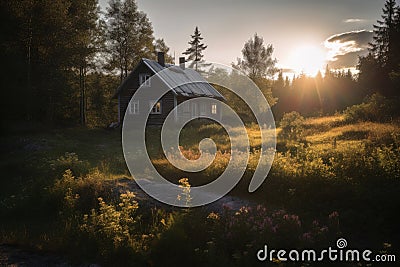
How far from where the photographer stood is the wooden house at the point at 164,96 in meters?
27.8

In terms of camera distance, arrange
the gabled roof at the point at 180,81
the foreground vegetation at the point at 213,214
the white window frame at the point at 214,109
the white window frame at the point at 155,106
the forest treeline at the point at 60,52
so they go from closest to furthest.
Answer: the foreground vegetation at the point at 213,214
the forest treeline at the point at 60,52
the gabled roof at the point at 180,81
the white window frame at the point at 155,106
the white window frame at the point at 214,109

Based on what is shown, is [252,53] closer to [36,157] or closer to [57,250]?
[36,157]

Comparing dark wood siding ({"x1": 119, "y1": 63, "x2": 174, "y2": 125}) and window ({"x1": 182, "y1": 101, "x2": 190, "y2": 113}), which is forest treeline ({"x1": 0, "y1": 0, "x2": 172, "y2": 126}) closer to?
dark wood siding ({"x1": 119, "y1": 63, "x2": 174, "y2": 125})

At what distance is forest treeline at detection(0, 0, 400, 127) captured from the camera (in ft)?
79.7

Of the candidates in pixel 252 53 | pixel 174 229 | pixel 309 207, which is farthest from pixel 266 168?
pixel 252 53

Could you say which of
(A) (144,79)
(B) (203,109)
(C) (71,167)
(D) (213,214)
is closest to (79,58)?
(A) (144,79)

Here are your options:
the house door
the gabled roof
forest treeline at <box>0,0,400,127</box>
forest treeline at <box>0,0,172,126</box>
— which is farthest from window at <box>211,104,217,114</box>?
forest treeline at <box>0,0,172,126</box>

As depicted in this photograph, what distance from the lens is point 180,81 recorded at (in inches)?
1163

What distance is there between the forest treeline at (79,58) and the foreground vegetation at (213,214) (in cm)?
1479

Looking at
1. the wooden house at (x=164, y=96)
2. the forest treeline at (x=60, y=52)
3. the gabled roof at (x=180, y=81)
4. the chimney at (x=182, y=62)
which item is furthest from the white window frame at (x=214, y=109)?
the forest treeline at (x=60, y=52)

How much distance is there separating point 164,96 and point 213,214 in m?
22.7

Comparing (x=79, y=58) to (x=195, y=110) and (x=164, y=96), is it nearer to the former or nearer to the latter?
(x=164, y=96)

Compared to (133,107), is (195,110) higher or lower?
lower

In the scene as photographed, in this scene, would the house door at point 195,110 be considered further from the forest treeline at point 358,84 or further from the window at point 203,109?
the forest treeline at point 358,84
